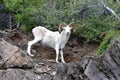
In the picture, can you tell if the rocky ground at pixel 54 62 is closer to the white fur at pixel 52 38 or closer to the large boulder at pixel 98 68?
the large boulder at pixel 98 68

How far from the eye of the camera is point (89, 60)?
10672 millimetres

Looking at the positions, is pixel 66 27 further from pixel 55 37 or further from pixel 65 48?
pixel 65 48

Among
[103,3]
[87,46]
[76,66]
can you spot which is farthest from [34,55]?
[76,66]

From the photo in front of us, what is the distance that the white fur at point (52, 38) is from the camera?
571 inches

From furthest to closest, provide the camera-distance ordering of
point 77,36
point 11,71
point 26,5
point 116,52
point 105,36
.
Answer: point 26,5
point 77,36
point 105,36
point 11,71
point 116,52

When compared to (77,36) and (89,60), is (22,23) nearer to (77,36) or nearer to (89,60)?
(77,36)

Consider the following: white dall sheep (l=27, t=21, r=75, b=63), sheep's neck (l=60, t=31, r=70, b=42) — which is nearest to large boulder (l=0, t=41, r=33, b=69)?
white dall sheep (l=27, t=21, r=75, b=63)

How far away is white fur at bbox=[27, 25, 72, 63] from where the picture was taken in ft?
47.6

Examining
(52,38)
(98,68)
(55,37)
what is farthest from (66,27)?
(98,68)

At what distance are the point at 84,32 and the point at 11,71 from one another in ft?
12.9

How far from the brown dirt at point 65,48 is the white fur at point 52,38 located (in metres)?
0.38

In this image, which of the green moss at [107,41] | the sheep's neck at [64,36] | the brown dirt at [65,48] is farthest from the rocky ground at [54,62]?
the sheep's neck at [64,36]

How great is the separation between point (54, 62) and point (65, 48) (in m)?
1.34

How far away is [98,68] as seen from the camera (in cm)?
1034
